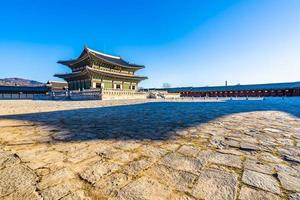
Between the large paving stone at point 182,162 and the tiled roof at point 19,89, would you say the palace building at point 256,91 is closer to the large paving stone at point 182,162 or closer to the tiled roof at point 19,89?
the tiled roof at point 19,89

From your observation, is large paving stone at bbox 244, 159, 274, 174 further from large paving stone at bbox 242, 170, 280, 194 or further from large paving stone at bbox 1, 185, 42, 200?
large paving stone at bbox 1, 185, 42, 200

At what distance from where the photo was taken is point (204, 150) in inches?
92.9

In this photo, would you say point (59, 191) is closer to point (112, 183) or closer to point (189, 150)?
point (112, 183)

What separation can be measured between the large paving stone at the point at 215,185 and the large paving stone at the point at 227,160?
10.0 inches

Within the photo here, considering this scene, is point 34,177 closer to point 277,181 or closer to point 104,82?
point 277,181

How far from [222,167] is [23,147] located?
2887mm

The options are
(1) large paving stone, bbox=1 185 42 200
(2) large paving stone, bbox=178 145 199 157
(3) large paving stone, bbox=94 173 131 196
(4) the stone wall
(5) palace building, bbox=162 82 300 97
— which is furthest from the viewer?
(5) palace building, bbox=162 82 300 97

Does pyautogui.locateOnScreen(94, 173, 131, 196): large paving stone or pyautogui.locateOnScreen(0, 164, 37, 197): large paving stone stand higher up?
pyautogui.locateOnScreen(0, 164, 37, 197): large paving stone

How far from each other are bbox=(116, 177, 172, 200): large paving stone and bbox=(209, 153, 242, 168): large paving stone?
2.89 feet

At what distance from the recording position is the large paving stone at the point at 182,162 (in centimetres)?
180

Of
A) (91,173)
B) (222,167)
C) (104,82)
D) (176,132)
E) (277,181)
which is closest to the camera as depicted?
(277,181)

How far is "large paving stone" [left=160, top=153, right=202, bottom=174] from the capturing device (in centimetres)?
180

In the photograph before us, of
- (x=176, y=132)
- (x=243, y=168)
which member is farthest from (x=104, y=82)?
Answer: (x=243, y=168)

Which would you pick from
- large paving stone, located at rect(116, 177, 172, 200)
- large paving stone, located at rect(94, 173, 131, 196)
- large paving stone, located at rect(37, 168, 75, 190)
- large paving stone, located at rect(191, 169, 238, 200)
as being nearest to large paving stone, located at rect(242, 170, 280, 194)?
large paving stone, located at rect(191, 169, 238, 200)
